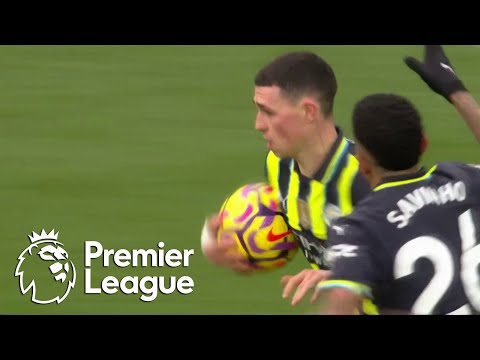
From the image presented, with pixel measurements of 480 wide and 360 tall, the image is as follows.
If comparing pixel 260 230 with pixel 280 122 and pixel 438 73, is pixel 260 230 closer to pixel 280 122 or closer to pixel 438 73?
pixel 280 122

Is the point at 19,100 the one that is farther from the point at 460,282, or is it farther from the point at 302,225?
the point at 460,282

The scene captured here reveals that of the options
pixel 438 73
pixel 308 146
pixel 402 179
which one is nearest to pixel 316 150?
pixel 308 146

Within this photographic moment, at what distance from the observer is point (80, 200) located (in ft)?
30.5

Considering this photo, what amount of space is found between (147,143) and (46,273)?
7.04 feet

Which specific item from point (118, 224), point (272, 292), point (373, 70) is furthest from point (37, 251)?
point (373, 70)

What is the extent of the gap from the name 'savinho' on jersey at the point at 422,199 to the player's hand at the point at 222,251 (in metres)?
1.57

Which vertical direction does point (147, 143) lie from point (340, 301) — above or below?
above

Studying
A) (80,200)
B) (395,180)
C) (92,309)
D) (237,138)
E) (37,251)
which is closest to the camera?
(395,180)

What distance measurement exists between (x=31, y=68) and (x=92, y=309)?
13.0ft

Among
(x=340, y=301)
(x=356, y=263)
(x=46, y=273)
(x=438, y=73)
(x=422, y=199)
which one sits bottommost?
(x=340, y=301)

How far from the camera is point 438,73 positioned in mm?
5996

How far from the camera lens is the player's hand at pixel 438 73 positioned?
5.95 metres

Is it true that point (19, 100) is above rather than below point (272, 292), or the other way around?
above

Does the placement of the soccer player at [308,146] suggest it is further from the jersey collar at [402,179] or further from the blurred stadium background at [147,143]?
the blurred stadium background at [147,143]
